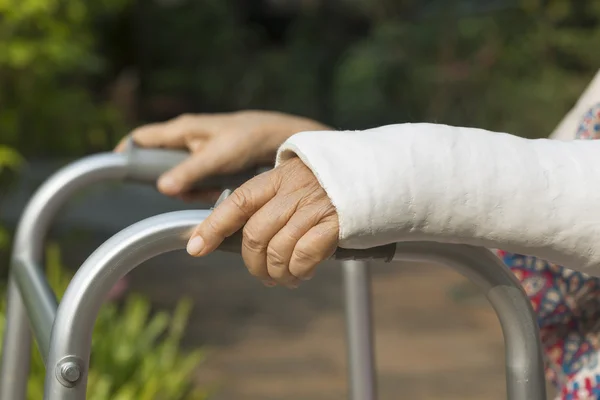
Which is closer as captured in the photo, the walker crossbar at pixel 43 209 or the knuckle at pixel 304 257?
the knuckle at pixel 304 257

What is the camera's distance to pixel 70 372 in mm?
714

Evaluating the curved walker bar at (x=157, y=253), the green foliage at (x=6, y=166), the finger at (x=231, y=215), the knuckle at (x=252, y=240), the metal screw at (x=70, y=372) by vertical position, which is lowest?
the metal screw at (x=70, y=372)

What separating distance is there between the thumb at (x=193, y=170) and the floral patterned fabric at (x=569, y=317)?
430 mm

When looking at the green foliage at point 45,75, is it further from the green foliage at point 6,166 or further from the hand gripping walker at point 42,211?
the hand gripping walker at point 42,211

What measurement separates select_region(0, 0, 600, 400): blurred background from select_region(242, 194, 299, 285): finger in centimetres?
45

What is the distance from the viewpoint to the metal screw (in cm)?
71

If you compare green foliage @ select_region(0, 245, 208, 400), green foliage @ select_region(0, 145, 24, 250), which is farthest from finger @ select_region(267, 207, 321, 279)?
green foliage @ select_region(0, 145, 24, 250)

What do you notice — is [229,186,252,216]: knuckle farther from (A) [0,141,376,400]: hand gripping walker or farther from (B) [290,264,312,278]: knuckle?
(A) [0,141,376,400]: hand gripping walker

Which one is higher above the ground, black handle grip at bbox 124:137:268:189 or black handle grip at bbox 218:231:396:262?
black handle grip at bbox 124:137:268:189

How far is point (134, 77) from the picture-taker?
8500 millimetres

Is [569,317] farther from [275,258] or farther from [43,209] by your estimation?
[43,209]

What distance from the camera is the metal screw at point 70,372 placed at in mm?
713

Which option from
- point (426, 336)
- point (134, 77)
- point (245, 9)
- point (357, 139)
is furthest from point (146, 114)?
point (357, 139)

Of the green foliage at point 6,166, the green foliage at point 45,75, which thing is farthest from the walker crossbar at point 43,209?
the green foliage at point 45,75
